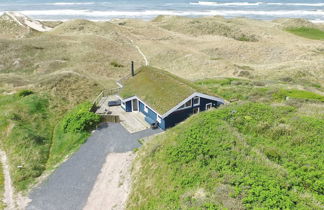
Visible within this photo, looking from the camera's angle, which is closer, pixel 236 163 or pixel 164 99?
pixel 236 163

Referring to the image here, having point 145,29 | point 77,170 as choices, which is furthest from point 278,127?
point 145,29

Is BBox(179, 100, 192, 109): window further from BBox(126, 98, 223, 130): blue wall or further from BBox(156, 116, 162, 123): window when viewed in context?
BBox(156, 116, 162, 123): window

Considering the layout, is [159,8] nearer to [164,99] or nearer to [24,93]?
[24,93]

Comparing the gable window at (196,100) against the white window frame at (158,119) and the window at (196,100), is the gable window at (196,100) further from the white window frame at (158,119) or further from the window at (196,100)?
the white window frame at (158,119)

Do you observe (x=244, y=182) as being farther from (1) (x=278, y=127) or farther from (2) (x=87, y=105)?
(2) (x=87, y=105)

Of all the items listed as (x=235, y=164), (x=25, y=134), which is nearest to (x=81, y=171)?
(x=25, y=134)

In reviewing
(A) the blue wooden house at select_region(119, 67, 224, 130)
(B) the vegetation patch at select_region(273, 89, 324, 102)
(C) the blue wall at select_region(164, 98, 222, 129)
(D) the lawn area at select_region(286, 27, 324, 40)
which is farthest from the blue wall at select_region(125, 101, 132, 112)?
(D) the lawn area at select_region(286, 27, 324, 40)
